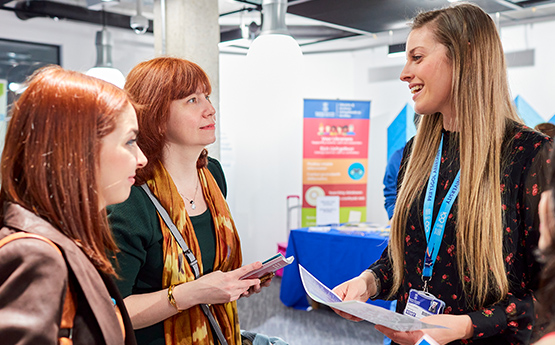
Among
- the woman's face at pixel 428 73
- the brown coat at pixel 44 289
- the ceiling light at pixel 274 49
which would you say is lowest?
the brown coat at pixel 44 289

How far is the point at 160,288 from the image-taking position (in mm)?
1605

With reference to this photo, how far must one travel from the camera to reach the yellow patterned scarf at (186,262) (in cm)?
160

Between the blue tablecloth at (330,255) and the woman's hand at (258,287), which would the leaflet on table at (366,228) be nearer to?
the blue tablecloth at (330,255)

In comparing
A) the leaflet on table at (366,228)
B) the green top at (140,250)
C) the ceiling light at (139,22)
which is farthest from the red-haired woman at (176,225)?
the leaflet on table at (366,228)

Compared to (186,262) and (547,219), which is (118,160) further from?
(547,219)

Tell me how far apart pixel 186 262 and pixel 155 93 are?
619mm

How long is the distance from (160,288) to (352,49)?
273 inches

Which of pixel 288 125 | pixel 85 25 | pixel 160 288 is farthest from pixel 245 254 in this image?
pixel 160 288

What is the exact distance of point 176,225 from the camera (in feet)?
5.38

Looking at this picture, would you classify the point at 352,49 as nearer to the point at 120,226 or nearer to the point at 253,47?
the point at 253,47

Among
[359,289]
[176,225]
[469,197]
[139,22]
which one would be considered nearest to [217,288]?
[176,225]

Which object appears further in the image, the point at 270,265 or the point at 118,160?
the point at 270,265

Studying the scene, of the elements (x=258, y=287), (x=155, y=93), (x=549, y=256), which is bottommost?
(x=258, y=287)

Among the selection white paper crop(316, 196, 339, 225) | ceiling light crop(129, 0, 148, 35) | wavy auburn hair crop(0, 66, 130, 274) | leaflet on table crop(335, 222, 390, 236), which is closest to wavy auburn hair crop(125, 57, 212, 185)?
wavy auburn hair crop(0, 66, 130, 274)
